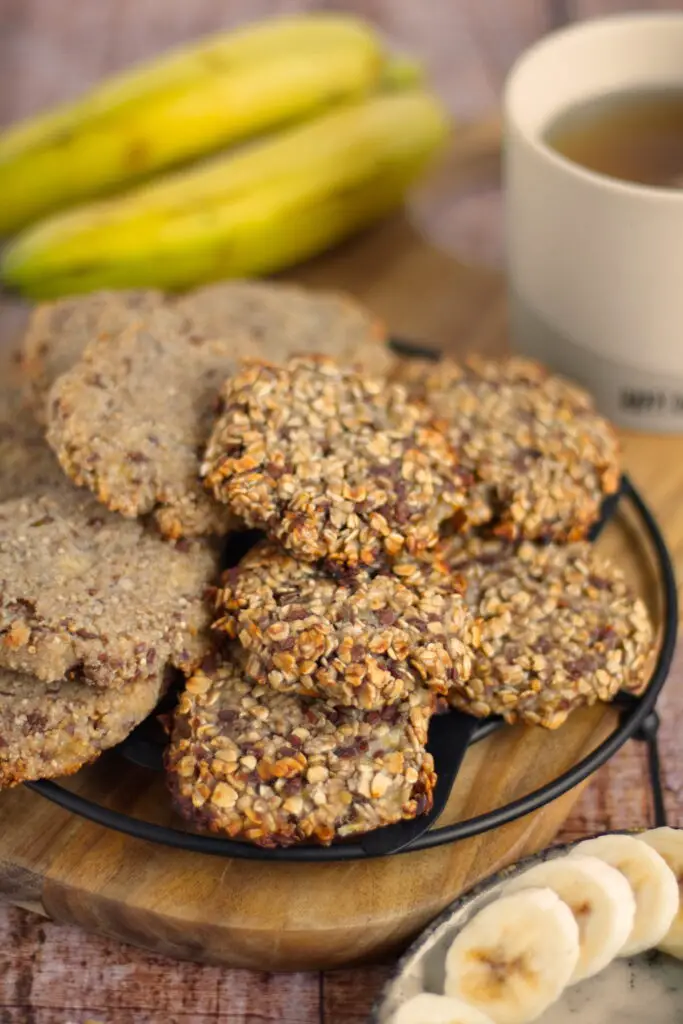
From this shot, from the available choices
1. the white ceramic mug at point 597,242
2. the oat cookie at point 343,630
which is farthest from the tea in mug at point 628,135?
the oat cookie at point 343,630

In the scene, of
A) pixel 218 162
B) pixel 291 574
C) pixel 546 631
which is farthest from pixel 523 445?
pixel 218 162

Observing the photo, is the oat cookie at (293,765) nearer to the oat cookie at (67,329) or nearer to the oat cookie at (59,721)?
the oat cookie at (59,721)

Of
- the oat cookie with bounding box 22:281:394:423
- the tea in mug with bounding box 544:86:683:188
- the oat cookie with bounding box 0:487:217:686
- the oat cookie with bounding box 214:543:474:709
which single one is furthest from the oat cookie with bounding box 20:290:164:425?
the tea in mug with bounding box 544:86:683:188

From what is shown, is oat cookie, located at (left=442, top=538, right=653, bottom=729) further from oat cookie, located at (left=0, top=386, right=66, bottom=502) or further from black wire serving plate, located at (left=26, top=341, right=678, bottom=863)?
oat cookie, located at (left=0, top=386, right=66, bottom=502)

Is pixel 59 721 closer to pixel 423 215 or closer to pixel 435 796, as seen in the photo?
pixel 435 796

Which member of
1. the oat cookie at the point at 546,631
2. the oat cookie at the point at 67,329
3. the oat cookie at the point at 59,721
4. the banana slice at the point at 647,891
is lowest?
the banana slice at the point at 647,891

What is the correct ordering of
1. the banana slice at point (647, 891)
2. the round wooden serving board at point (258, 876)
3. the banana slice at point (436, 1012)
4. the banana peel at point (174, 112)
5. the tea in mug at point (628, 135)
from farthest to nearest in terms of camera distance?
the banana peel at point (174, 112) → the tea in mug at point (628, 135) → the round wooden serving board at point (258, 876) → the banana slice at point (647, 891) → the banana slice at point (436, 1012)
